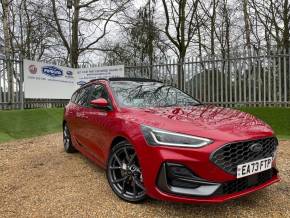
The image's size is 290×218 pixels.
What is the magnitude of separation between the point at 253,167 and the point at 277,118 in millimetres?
6520

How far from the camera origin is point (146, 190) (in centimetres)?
351

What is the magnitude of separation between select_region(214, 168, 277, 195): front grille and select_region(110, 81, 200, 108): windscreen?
62.6 inches

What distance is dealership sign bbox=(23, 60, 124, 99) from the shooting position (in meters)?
11.9

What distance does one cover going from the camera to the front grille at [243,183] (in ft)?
10.7

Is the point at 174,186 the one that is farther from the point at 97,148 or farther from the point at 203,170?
the point at 97,148

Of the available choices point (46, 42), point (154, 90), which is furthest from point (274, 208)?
point (46, 42)

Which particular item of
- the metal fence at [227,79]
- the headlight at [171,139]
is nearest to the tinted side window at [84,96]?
the headlight at [171,139]

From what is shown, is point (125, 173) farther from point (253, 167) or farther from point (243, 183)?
point (253, 167)

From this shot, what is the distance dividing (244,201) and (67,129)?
4.13 meters

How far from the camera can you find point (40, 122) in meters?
10.7

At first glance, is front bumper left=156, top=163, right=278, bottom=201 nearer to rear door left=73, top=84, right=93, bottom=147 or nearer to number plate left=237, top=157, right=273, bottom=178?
number plate left=237, top=157, right=273, bottom=178

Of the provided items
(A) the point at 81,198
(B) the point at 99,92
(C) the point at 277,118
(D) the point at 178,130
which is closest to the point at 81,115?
(B) the point at 99,92

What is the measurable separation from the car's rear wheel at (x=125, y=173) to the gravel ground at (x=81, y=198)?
116mm

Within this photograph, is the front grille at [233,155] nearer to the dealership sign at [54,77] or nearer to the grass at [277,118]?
the grass at [277,118]
